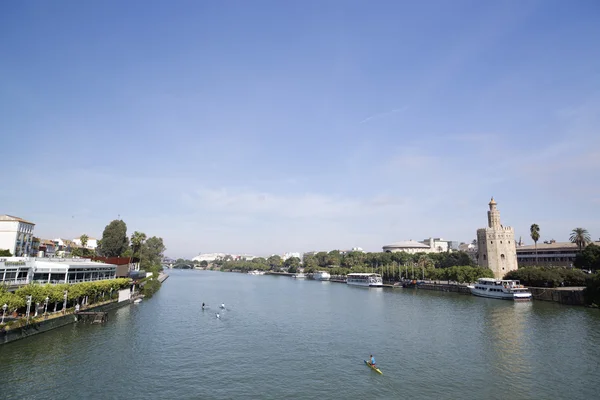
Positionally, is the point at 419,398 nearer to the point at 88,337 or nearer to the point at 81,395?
the point at 81,395

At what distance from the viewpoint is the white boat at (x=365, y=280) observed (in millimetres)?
156625

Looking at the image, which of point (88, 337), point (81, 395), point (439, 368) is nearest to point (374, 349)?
point (439, 368)

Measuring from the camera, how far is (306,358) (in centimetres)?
4325

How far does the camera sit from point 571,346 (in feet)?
157

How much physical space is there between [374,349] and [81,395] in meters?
33.0

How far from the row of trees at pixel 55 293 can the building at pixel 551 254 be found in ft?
504

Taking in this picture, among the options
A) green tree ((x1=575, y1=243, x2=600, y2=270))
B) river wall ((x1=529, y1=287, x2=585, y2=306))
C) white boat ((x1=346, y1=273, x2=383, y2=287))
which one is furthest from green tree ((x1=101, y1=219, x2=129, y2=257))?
green tree ((x1=575, y1=243, x2=600, y2=270))

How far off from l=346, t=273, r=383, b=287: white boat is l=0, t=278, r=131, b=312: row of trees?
108138mm

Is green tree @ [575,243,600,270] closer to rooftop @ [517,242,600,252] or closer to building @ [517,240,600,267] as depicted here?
building @ [517,240,600,267]

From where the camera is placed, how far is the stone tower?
131 m

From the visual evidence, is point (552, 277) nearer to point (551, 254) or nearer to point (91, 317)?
point (551, 254)

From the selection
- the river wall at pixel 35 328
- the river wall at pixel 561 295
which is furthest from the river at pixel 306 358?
the river wall at pixel 561 295

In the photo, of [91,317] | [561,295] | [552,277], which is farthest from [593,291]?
[91,317]

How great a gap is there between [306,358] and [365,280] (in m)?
126
